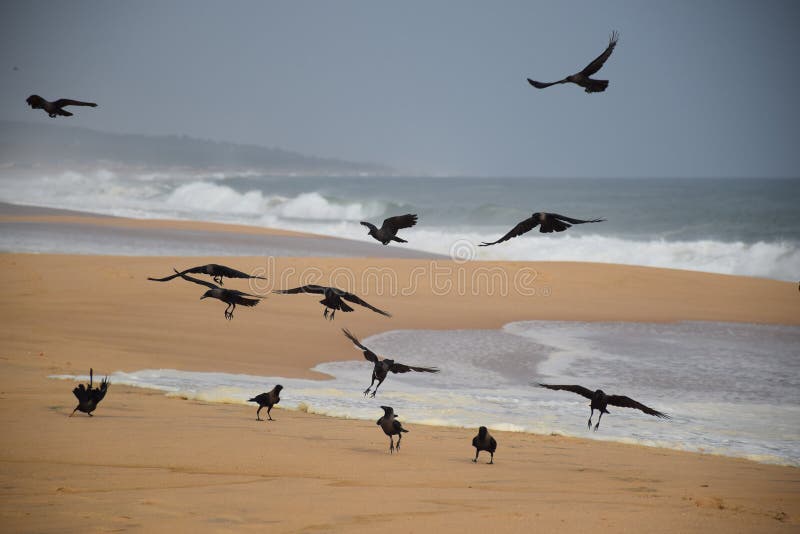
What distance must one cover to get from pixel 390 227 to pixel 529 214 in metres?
54.7

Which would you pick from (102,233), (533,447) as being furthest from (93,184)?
(533,447)

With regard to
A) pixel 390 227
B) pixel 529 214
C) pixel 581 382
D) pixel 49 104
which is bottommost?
pixel 581 382

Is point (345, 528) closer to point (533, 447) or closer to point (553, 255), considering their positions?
point (533, 447)

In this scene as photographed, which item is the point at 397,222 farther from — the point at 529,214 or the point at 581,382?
the point at 529,214

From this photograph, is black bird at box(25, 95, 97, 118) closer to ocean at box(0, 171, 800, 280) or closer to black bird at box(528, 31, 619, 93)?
black bird at box(528, 31, 619, 93)

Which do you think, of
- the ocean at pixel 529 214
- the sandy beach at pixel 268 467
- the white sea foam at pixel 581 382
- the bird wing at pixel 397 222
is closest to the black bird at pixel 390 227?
the bird wing at pixel 397 222

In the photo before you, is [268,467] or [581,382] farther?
[581,382]

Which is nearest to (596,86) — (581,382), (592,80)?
A: (592,80)

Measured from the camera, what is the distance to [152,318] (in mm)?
15297

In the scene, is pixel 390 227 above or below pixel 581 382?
above

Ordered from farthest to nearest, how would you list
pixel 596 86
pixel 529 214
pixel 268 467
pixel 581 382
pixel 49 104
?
1. pixel 529 214
2. pixel 581 382
3. pixel 49 104
4. pixel 596 86
5. pixel 268 467

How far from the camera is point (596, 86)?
23.9ft

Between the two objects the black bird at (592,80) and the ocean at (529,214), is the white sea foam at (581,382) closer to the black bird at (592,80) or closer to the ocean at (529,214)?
the black bird at (592,80)

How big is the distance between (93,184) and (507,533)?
85383mm
